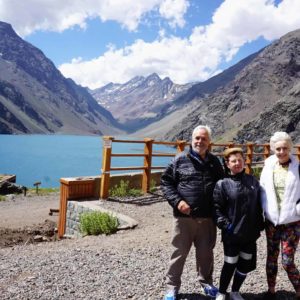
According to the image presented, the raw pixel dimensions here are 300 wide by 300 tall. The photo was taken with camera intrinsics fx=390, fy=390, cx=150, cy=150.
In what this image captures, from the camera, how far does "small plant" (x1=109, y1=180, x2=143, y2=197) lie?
1053 cm

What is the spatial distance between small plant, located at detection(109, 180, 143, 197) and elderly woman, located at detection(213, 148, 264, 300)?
6865mm

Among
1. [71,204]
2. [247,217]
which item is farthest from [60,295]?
[71,204]

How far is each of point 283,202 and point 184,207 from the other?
928 millimetres

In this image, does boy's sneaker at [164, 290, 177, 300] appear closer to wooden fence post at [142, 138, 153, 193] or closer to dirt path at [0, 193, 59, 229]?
wooden fence post at [142, 138, 153, 193]

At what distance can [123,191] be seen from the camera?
10.6 metres

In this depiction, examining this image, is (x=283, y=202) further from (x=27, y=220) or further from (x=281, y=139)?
(x=27, y=220)

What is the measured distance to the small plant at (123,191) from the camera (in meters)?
10.5

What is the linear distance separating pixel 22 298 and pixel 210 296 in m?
1.97

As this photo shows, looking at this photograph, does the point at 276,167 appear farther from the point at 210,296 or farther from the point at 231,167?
the point at 210,296

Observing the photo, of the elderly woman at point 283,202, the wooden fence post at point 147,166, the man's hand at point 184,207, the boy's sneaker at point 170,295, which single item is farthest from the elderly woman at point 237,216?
the wooden fence post at point 147,166

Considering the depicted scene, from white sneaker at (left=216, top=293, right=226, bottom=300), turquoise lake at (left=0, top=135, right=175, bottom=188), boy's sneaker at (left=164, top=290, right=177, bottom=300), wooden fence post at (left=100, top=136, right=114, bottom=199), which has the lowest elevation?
turquoise lake at (left=0, top=135, right=175, bottom=188)

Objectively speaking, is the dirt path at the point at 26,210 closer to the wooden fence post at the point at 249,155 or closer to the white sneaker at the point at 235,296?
the wooden fence post at the point at 249,155

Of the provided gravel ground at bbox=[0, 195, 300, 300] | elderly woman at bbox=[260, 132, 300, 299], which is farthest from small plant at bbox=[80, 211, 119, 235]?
elderly woman at bbox=[260, 132, 300, 299]

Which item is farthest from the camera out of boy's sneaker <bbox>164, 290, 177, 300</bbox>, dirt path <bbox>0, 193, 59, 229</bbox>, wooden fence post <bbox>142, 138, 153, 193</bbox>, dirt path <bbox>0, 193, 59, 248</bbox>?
dirt path <bbox>0, 193, 59, 229</bbox>
